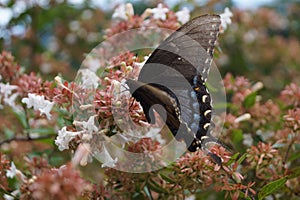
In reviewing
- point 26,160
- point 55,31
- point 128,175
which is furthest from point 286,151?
point 55,31

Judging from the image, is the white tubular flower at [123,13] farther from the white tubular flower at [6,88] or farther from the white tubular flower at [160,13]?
the white tubular flower at [6,88]

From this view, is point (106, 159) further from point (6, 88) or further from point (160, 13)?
point (160, 13)

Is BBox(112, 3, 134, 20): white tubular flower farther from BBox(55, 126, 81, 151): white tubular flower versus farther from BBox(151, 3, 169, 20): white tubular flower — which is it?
BBox(55, 126, 81, 151): white tubular flower

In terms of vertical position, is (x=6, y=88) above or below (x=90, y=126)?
above

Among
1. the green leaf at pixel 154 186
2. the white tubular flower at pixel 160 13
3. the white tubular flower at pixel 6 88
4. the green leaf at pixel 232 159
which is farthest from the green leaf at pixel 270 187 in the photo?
the white tubular flower at pixel 6 88

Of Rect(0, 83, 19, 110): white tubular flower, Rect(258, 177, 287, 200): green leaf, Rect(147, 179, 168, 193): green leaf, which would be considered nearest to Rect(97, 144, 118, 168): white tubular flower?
Rect(147, 179, 168, 193): green leaf

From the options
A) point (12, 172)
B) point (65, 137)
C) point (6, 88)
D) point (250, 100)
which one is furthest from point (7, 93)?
point (250, 100)

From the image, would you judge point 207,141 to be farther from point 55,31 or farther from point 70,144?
point 55,31
